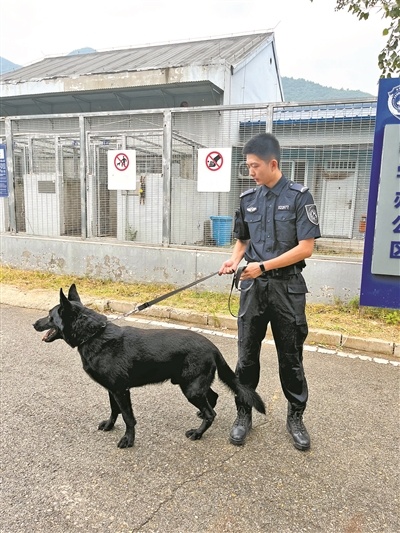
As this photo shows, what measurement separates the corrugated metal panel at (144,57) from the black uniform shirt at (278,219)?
1199 centimetres

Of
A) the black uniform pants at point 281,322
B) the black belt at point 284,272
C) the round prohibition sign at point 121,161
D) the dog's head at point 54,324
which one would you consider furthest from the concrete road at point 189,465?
the round prohibition sign at point 121,161

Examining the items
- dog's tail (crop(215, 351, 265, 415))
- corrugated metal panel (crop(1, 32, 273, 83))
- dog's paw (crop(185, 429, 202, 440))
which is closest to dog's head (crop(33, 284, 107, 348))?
dog's tail (crop(215, 351, 265, 415))

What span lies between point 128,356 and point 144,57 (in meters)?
16.1

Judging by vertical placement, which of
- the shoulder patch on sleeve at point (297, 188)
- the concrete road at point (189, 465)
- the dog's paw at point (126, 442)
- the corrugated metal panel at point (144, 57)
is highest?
the corrugated metal panel at point (144, 57)

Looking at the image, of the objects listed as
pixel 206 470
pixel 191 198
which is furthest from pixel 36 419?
pixel 191 198

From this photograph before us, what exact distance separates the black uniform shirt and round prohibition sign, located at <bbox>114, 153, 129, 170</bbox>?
4299 mm

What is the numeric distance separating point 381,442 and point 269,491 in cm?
106

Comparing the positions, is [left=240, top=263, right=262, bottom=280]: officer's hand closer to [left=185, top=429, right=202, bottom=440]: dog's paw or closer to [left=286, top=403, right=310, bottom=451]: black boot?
[left=286, top=403, right=310, bottom=451]: black boot

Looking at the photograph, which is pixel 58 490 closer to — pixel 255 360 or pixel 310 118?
pixel 255 360

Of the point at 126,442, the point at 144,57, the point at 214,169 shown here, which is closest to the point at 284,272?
the point at 126,442

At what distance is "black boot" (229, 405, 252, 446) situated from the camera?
107 inches

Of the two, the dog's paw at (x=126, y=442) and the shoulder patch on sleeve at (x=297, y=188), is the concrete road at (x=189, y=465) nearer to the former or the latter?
the dog's paw at (x=126, y=442)

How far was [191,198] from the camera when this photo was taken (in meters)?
6.63

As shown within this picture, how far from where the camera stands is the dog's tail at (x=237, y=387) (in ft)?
9.04
